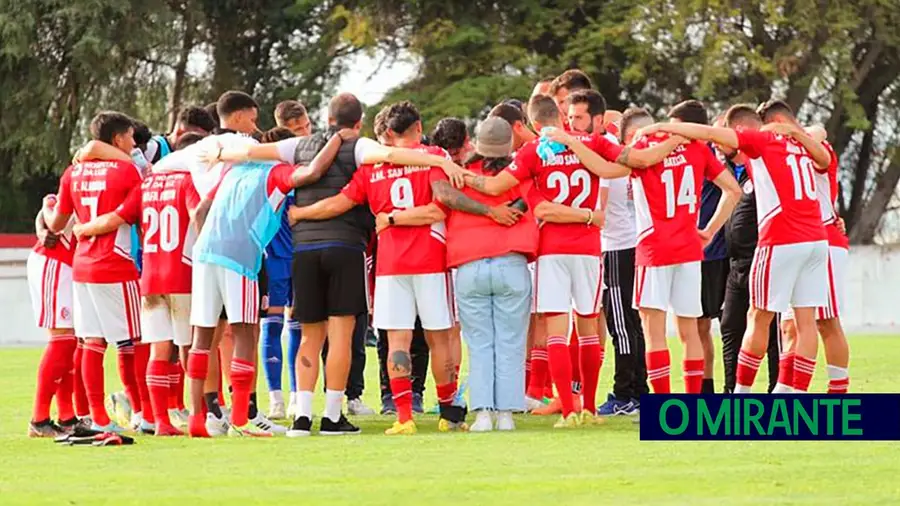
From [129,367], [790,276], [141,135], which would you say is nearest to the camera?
[790,276]

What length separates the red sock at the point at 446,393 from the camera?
513 inches

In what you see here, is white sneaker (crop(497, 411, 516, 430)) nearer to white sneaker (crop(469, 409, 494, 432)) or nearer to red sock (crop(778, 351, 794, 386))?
white sneaker (crop(469, 409, 494, 432))

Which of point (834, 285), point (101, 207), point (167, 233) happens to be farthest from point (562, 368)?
point (101, 207)

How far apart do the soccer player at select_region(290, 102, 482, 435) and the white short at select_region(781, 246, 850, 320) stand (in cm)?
251

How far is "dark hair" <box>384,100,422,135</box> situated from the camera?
1288cm

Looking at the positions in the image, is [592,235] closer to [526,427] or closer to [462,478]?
[526,427]

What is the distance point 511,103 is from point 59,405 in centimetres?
384

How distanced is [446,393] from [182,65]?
2969 centimetres

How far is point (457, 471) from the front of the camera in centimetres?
1027

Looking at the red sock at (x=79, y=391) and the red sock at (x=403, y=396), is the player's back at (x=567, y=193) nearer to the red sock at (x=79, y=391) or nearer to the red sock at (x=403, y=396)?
the red sock at (x=403, y=396)

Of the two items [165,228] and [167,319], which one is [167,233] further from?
[167,319]

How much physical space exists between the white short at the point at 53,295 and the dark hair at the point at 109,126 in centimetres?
97

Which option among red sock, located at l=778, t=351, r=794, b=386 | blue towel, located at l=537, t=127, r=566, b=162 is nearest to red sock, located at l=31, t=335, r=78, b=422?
blue towel, located at l=537, t=127, r=566, b=162

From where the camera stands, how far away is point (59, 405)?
13.6 metres
